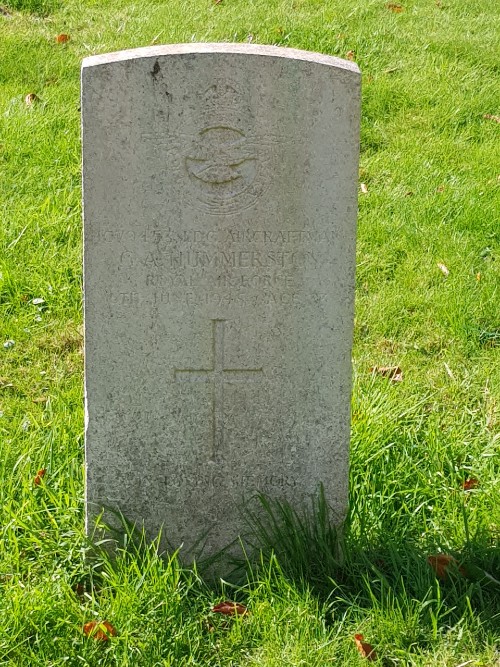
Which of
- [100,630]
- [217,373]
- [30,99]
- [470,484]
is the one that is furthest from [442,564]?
[30,99]

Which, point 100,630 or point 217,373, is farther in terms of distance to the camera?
point 217,373

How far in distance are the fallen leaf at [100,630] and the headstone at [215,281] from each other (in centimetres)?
40

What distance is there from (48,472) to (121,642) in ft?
2.71

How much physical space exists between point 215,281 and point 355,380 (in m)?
1.33

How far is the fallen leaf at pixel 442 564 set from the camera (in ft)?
9.93

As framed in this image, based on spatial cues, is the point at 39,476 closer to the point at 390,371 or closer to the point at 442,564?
the point at 442,564

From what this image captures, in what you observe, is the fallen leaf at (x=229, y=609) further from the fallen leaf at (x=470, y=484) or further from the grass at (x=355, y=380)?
the fallen leaf at (x=470, y=484)

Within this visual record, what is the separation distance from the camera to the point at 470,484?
3.52 metres

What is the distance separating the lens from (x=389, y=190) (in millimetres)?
5500

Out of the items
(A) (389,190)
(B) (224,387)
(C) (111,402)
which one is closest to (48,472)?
(C) (111,402)

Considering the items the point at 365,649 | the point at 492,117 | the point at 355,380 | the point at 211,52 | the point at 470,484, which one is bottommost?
the point at 365,649

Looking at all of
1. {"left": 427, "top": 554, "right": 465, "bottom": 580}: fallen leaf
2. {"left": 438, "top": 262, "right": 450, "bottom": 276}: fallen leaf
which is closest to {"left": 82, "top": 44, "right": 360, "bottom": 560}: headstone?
{"left": 427, "top": 554, "right": 465, "bottom": 580}: fallen leaf

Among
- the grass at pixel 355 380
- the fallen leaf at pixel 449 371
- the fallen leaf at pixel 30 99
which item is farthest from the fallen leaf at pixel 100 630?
the fallen leaf at pixel 30 99

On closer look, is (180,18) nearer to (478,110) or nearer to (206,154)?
(478,110)
